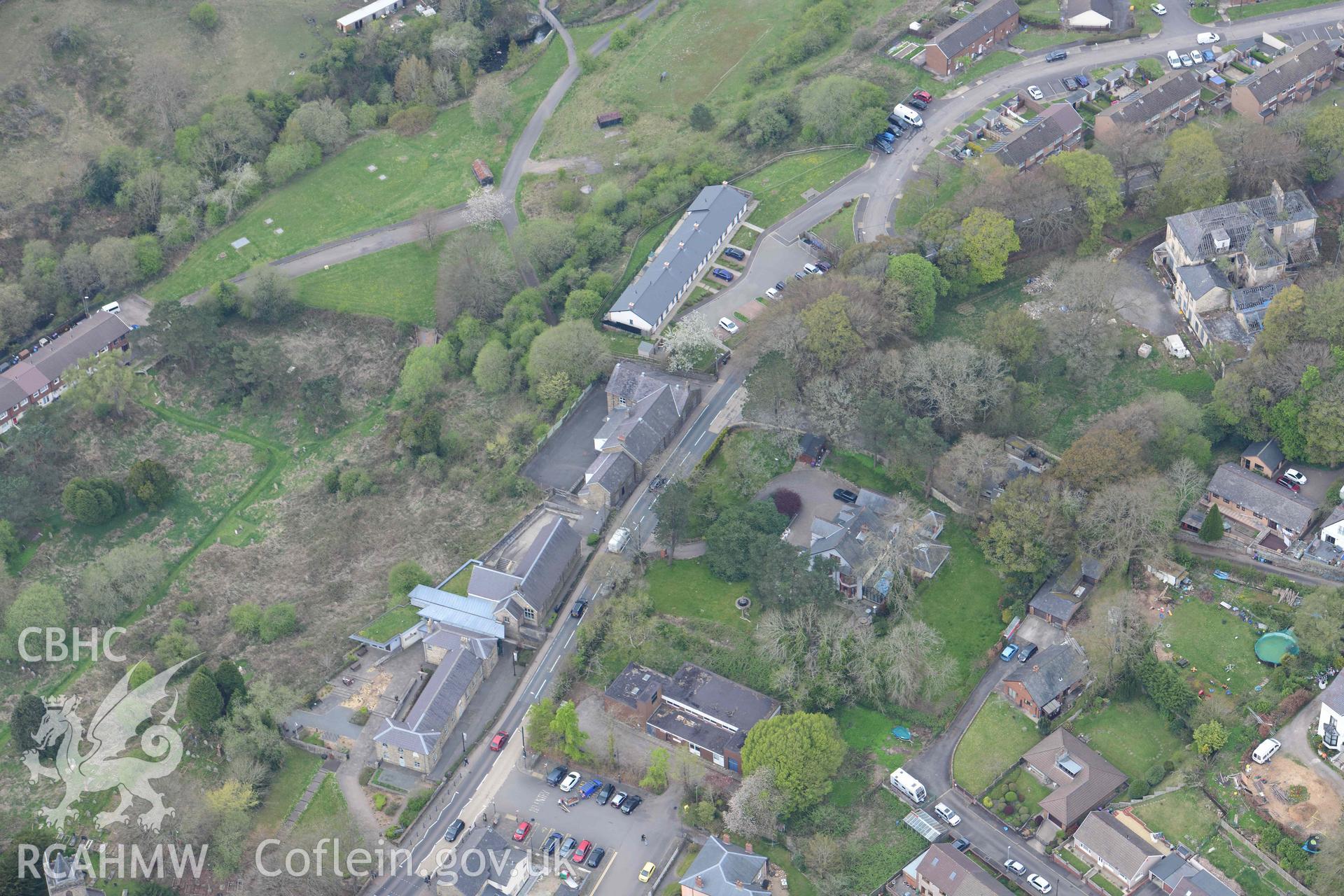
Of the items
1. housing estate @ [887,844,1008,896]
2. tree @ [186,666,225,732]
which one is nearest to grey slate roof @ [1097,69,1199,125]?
housing estate @ [887,844,1008,896]

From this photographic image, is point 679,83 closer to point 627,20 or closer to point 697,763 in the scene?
point 627,20

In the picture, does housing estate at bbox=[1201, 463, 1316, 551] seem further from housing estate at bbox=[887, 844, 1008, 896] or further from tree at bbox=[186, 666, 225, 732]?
tree at bbox=[186, 666, 225, 732]

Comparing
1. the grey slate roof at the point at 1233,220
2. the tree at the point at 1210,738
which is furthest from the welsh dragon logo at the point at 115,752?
the grey slate roof at the point at 1233,220

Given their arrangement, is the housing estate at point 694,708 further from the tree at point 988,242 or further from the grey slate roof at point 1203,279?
the grey slate roof at point 1203,279

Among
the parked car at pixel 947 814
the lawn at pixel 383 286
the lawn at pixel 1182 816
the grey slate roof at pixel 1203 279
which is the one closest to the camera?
the lawn at pixel 1182 816

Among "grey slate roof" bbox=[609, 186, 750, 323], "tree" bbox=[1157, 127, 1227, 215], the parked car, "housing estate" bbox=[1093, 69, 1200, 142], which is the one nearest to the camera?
the parked car

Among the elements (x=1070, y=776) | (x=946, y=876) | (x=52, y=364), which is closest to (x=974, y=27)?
(x=1070, y=776)

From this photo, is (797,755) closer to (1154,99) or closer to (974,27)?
(1154,99)
